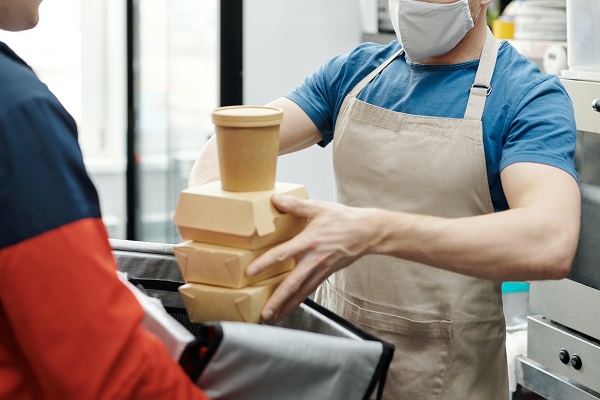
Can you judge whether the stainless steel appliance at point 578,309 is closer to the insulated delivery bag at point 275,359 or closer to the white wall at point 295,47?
the insulated delivery bag at point 275,359

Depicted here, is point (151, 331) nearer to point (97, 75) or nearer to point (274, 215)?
point (274, 215)

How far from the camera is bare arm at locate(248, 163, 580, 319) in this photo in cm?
119

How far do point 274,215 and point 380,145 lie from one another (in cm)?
50

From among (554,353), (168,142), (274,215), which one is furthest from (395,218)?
(168,142)

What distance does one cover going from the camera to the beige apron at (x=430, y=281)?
153cm

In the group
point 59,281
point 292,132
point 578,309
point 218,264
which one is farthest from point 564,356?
point 59,281

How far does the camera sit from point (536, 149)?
1.39 metres

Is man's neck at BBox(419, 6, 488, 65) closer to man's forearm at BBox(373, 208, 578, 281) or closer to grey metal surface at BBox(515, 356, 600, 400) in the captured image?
man's forearm at BBox(373, 208, 578, 281)

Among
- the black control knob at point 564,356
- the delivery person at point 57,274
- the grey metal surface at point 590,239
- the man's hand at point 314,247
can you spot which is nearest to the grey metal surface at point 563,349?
the black control knob at point 564,356

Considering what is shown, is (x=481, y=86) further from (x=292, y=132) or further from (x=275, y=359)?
(x=275, y=359)

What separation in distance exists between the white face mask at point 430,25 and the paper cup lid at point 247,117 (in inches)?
20.0

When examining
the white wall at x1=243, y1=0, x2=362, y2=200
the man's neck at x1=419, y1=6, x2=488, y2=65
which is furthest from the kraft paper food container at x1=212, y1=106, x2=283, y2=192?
the white wall at x1=243, y1=0, x2=362, y2=200

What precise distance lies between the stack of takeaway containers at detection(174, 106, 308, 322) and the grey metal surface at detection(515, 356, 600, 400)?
3.82ft

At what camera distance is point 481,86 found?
1544 millimetres
